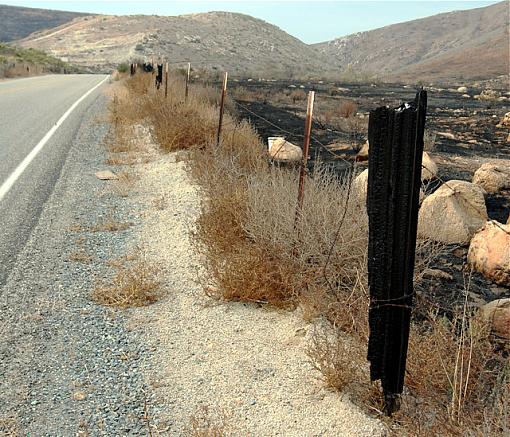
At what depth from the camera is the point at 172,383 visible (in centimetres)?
379

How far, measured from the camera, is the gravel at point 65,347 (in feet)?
11.1

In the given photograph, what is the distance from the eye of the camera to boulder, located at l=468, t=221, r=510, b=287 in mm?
5992

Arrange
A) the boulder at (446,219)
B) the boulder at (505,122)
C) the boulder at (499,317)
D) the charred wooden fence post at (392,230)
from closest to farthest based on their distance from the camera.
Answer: the charred wooden fence post at (392,230)
the boulder at (499,317)
the boulder at (446,219)
the boulder at (505,122)

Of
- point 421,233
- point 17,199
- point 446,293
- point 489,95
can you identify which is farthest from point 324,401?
point 489,95

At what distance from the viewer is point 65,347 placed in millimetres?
4125

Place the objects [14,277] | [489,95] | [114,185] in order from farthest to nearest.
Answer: [489,95]
[114,185]
[14,277]

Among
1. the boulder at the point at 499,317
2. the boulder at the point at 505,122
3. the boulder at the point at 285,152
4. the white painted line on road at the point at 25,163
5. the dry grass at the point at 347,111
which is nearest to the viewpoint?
the boulder at the point at 499,317

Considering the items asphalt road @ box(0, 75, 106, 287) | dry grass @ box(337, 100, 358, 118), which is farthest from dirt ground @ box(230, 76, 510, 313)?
asphalt road @ box(0, 75, 106, 287)

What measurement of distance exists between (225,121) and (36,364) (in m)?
7.52

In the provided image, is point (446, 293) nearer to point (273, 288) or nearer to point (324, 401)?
point (273, 288)

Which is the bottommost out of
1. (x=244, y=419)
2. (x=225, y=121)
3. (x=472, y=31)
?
(x=244, y=419)

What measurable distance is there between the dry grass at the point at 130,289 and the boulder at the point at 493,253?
325cm

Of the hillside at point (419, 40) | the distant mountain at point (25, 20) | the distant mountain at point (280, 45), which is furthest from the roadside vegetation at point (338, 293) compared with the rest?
the distant mountain at point (25, 20)

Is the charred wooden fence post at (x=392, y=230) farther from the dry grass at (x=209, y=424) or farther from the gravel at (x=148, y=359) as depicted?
the dry grass at (x=209, y=424)
